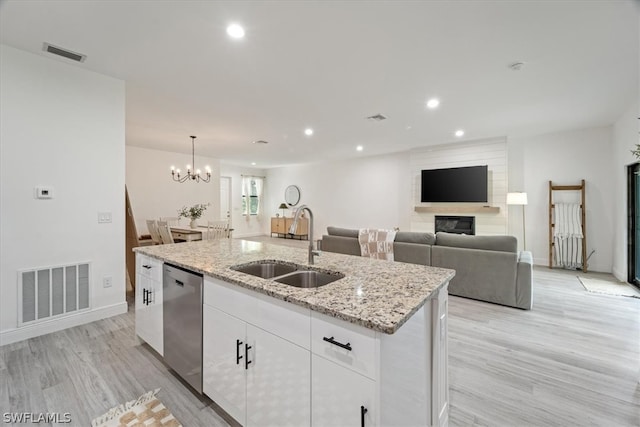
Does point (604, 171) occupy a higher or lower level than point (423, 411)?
higher

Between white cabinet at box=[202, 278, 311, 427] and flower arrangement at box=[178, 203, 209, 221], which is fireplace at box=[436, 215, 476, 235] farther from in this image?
white cabinet at box=[202, 278, 311, 427]

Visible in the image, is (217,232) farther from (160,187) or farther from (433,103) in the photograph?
(433,103)

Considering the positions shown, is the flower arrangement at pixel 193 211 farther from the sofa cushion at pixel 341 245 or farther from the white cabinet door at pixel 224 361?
the white cabinet door at pixel 224 361

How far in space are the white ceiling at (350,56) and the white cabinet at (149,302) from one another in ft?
6.16

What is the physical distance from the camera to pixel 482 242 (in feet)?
11.6

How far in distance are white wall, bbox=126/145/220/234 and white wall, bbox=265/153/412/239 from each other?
3.07 m

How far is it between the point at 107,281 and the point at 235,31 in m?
2.90

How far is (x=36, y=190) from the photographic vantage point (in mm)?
2594

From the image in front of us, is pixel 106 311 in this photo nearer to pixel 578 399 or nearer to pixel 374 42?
pixel 374 42

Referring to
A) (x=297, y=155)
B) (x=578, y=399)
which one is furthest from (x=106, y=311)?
(x=297, y=155)

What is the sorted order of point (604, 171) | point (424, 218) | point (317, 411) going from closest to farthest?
point (317, 411), point (604, 171), point (424, 218)

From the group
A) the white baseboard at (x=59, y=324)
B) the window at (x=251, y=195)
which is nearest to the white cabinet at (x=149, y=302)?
the white baseboard at (x=59, y=324)

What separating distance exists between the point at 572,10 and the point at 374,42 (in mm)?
1405

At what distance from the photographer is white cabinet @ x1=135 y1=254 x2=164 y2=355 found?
2127 millimetres
